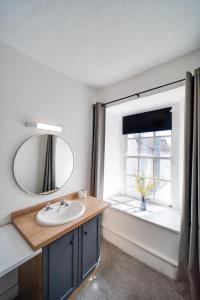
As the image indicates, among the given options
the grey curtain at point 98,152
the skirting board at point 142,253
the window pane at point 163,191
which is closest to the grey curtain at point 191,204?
the skirting board at point 142,253

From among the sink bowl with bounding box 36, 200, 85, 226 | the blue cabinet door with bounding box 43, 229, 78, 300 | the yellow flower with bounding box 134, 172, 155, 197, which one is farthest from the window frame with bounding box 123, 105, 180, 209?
the blue cabinet door with bounding box 43, 229, 78, 300

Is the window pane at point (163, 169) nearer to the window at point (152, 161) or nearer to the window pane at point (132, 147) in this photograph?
the window at point (152, 161)

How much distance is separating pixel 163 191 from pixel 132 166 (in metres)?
0.68

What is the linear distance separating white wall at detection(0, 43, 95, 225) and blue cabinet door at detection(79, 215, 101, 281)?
0.61 meters

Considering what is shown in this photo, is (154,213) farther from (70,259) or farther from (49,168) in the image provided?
(49,168)

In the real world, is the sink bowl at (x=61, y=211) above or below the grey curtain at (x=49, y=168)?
below

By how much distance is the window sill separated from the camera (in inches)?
62.2

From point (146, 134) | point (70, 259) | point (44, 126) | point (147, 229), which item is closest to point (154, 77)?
point (146, 134)

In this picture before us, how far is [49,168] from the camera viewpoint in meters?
1.65

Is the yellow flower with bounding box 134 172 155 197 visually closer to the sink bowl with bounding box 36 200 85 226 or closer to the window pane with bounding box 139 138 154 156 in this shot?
the window pane with bounding box 139 138 154 156

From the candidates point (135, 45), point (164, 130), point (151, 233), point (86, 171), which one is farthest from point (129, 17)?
point (151, 233)

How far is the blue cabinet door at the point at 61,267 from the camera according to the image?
3.43ft

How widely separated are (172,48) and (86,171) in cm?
190

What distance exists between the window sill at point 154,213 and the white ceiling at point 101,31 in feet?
6.42
